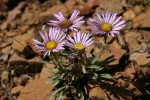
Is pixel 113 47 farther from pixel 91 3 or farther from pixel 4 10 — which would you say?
pixel 4 10

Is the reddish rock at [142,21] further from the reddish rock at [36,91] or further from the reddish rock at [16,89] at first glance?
the reddish rock at [16,89]

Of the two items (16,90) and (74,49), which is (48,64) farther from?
(74,49)

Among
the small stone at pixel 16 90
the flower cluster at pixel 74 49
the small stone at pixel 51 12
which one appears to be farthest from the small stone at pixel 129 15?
the small stone at pixel 16 90

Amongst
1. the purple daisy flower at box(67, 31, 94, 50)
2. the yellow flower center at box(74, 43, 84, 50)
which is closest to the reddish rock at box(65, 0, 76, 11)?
the purple daisy flower at box(67, 31, 94, 50)

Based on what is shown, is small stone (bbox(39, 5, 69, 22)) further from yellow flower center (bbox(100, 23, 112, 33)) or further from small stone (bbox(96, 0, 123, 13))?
yellow flower center (bbox(100, 23, 112, 33))

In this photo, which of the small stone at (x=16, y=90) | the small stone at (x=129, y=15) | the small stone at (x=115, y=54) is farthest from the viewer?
the small stone at (x=129, y=15)

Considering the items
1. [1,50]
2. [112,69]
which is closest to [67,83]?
[112,69]

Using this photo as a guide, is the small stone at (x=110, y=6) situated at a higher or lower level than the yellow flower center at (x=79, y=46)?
higher
